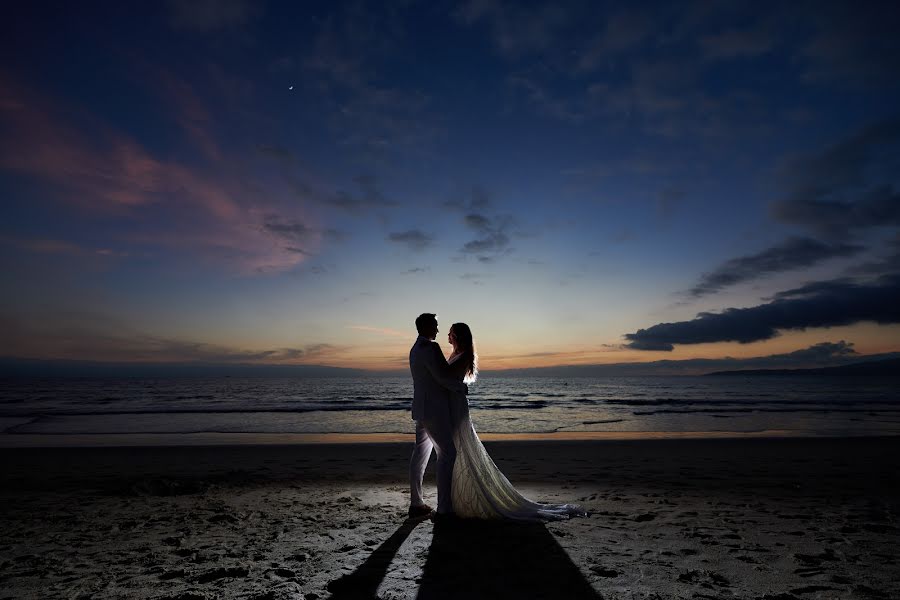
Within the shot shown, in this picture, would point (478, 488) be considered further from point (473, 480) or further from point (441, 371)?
point (441, 371)

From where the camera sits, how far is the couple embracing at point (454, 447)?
5426mm

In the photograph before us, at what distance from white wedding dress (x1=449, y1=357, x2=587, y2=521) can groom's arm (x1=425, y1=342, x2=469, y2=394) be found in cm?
24

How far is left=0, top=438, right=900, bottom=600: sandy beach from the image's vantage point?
361cm

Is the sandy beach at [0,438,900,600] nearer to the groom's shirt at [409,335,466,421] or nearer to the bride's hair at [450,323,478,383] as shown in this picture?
the groom's shirt at [409,335,466,421]

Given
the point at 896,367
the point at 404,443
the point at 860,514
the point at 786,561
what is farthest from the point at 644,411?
the point at 896,367

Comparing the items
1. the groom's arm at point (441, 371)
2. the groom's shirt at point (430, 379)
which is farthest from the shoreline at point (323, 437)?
the groom's arm at point (441, 371)

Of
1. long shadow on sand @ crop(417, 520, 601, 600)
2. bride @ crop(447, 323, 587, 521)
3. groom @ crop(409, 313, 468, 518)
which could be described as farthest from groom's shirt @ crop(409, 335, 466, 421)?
long shadow on sand @ crop(417, 520, 601, 600)

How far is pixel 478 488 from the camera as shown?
552cm

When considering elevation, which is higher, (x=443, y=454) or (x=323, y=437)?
(x=443, y=454)

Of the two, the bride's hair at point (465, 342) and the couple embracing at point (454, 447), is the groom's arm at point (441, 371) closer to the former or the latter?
the couple embracing at point (454, 447)

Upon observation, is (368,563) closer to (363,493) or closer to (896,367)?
(363,493)

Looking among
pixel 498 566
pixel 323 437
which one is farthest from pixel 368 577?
pixel 323 437

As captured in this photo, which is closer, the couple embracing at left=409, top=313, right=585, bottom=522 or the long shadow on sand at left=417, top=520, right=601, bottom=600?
the long shadow on sand at left=417, top=520, right=601, bottom=600

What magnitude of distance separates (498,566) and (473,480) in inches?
62.5
